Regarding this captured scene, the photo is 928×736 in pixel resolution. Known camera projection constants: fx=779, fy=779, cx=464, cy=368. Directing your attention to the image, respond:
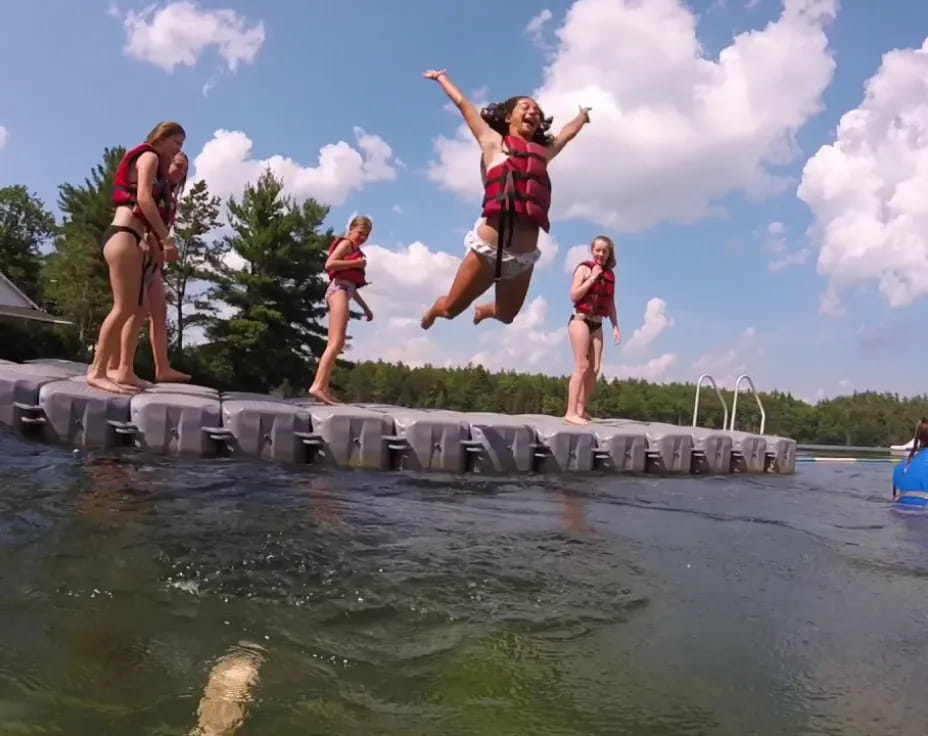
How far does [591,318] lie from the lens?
773 centimetres

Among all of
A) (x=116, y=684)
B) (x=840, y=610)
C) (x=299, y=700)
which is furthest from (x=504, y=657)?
(x=840, y=610)

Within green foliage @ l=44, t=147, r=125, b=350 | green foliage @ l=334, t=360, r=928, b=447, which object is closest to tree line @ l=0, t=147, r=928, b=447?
green foliage @ l=44, t=147, r=125, b=350

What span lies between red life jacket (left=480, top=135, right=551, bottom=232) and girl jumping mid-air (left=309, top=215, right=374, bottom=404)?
251 cm

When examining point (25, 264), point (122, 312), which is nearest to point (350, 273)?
point (122, 312)

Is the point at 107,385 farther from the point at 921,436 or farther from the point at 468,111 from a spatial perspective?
the point at 921,436

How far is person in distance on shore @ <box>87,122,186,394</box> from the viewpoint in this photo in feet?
18.3

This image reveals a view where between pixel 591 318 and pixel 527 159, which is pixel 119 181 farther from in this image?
pixel 591 318

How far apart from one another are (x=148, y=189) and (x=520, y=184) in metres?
2.66

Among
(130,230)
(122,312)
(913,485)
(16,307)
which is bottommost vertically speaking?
(913,485)

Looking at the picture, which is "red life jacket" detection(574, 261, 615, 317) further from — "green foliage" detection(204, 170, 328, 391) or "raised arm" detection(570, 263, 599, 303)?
"green foliage" detection(204, 170, 328, 391)

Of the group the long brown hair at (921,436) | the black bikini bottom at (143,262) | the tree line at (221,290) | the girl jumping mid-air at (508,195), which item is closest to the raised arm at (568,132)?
the girl jumping mid-air at (508,195)

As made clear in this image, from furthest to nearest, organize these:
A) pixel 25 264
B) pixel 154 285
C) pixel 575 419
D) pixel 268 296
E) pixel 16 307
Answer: pixel 25 264, pixel 268 296, pixel 16 307, pixel 575 419, pixel 154 285

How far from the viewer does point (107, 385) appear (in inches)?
221

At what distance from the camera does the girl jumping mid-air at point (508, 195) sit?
15.7ft
